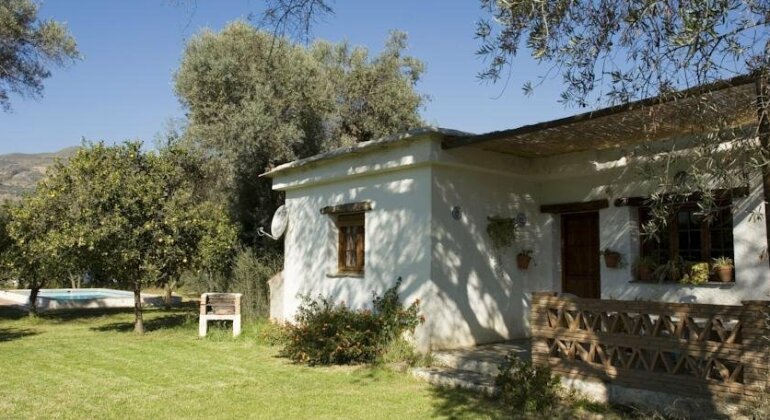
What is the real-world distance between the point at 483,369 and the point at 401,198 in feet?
10.4

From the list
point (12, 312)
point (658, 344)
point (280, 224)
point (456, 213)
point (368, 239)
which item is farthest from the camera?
point (12, 312)

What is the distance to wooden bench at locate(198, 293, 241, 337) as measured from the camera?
39.8 ft

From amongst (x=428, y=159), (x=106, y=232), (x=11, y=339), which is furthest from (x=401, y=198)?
(x=11, y=339)

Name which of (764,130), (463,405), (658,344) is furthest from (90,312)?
(764,130)

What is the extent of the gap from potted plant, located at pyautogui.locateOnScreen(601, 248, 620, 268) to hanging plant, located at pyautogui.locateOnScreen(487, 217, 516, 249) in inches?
60.1

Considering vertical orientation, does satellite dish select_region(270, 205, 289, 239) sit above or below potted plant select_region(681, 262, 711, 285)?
above

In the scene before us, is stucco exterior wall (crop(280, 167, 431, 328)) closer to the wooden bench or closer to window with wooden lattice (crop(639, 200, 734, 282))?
the wooden bench

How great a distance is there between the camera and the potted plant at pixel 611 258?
9.27m

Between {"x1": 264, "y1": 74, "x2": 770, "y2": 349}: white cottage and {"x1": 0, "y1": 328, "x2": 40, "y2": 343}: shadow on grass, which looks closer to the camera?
{"x1": 264, "y1": 74, "x2": 770, "y2": 349}: white cottage

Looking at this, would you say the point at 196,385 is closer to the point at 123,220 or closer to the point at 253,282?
the point at 123,220

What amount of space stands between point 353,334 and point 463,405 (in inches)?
111

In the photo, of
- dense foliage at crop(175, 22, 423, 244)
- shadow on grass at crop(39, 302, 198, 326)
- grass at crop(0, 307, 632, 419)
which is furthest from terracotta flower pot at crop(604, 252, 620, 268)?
shadow on grass at crop(39, 302, 198, 326)

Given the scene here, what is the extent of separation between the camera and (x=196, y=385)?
7.76 metres

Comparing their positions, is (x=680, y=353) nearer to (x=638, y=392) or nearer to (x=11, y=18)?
(x=638, y=392)
